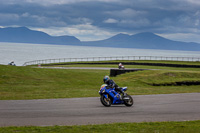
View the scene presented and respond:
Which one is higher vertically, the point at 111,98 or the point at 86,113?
the point at 111,98

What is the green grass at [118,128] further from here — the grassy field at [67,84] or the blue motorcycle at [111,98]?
the grassy field at [67,84]

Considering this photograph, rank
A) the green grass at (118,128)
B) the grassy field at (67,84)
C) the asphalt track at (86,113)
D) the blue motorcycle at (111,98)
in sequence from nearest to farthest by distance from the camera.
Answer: the green grass at (118,128), the asphalt track at (86,113), the blue motorcycle at (111,98), the grassy field at (67,84)

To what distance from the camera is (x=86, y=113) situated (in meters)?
13.6

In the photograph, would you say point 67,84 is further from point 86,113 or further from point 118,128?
point 118,128

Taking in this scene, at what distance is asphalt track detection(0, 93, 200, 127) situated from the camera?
11719 millimetres

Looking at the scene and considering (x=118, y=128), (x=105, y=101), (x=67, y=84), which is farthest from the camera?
(x=67, y=84)

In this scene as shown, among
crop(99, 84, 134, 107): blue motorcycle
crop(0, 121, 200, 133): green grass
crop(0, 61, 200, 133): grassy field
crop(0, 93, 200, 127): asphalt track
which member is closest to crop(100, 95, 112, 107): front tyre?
crop(99, 84, 134, 107): blue motorcycle

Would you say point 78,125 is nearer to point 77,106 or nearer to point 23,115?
point 23,115

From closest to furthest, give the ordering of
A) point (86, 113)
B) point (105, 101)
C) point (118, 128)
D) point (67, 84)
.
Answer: point (118, 128) → point (86, 113) → point (105, 101) → point (67, 84)

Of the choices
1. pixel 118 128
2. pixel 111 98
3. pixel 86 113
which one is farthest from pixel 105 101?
pixel 118 128

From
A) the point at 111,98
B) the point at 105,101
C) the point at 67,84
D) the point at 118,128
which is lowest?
the point at 118,128

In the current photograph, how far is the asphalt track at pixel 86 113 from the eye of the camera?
38.4ft

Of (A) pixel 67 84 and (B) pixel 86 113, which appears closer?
(B) pixel 86 113

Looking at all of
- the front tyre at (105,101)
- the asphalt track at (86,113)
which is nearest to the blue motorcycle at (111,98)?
the front tyre at (105,101)
